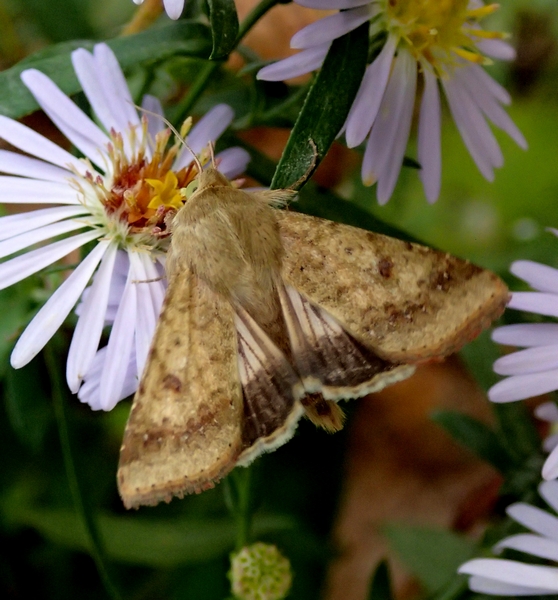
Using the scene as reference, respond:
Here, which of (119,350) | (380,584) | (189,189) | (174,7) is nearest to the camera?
(174,7)

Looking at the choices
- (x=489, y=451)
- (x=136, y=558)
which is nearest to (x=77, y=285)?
(x=136, y=558)

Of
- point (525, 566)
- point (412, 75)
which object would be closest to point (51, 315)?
point (412, 75)

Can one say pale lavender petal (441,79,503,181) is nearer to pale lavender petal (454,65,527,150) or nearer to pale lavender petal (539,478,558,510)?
pale lavender petal (454,65,527,150)

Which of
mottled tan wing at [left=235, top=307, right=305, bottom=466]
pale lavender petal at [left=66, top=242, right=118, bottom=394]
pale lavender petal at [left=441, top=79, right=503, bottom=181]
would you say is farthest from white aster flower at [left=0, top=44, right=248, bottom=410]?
pale lavender petal at [left=441, top=79, right=503, bottom=181]

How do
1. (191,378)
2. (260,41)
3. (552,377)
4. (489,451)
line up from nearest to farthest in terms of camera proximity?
(191,378), (552,377), (489,451), (260,41)

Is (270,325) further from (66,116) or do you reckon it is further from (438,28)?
(438,28)

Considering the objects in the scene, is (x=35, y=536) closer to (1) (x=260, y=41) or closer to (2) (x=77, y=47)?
(2) (x=77, y=47)

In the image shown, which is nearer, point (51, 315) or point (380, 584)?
point (51, 315)
